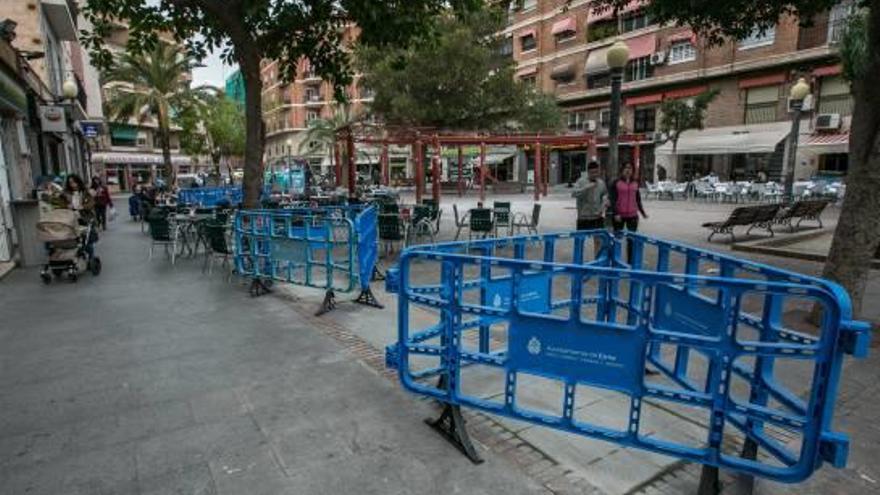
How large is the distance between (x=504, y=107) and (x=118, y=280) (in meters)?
22.9

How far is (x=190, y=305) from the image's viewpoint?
6.74 m

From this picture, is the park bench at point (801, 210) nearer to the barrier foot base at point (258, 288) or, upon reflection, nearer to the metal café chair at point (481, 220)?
the metal café chair at point (481, 220)

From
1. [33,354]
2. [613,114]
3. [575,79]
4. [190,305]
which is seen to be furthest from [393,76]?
[33,354]

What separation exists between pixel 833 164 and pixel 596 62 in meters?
15.0

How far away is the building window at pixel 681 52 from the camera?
1162 inches

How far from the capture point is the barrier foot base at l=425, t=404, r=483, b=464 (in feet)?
10.4

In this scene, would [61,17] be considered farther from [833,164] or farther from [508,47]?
[833,164]

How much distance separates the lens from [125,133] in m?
45.8

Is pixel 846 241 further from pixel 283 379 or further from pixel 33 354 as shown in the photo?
pixel 33 354

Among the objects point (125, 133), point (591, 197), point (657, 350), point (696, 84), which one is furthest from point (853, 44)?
point (125, 133)

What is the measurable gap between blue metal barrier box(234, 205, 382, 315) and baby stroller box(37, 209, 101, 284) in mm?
2667

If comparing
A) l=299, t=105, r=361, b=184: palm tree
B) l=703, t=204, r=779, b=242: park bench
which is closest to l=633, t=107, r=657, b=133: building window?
l=299, t=105, r=361, b=184: palm tree

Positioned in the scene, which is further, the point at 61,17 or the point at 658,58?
the point at 658,58

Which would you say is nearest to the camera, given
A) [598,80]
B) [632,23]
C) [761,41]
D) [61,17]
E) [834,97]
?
[61,17]
